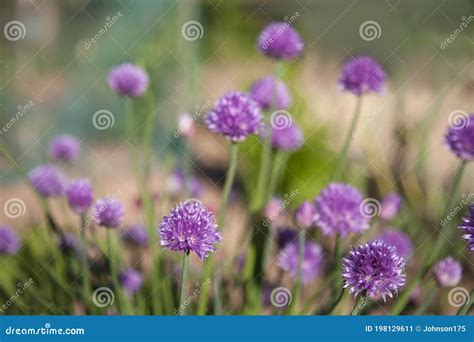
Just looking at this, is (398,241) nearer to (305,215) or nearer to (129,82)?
(305,215)

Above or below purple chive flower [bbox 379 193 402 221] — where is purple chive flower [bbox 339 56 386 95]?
above

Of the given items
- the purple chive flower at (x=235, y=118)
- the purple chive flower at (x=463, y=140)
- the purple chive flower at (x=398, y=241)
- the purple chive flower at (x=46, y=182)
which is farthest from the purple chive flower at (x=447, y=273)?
the purple chive flower at (x=46, y=182)

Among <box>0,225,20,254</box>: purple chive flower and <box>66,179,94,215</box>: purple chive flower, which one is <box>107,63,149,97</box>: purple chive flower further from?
<box>0,225,20,254</box>: purple chive flower

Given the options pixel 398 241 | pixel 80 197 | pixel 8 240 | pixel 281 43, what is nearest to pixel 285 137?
pixel 281 43

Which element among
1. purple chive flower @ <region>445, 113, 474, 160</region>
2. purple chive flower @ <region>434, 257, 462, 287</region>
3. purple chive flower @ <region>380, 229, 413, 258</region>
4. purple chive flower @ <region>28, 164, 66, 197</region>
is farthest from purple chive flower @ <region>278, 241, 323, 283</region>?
purple chive flower @ <region>28, 164, 66, 197</region>

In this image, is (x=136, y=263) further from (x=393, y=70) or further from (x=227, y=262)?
(x=393, y=70)

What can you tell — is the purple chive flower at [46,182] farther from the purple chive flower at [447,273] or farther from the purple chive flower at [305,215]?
the purple chive flower at [447,273]
